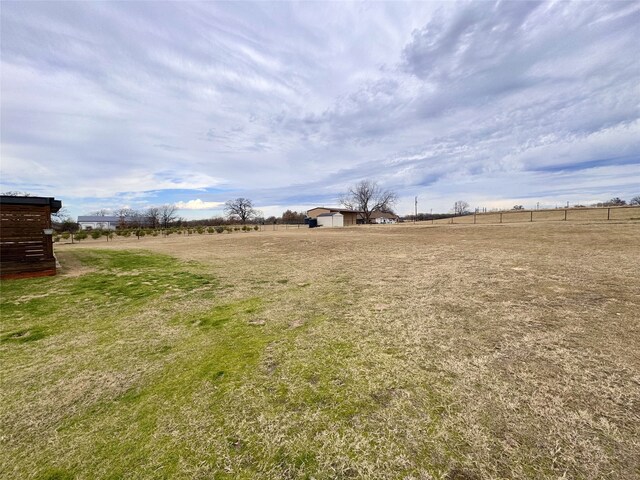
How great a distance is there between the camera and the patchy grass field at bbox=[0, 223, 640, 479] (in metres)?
1.94

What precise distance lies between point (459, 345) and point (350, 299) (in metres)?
2.43

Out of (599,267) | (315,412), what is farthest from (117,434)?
(599,267)

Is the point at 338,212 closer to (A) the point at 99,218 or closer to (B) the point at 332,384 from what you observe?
(B) the point at 332,384

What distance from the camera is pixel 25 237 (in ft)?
26.7

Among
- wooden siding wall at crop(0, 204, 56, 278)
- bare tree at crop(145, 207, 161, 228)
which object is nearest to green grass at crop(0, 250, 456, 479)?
wooden siding wall at crop(0, 204, 56, 278)

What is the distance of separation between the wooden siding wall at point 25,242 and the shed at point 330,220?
148ft

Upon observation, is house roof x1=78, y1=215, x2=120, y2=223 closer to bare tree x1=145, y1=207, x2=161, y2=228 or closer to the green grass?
bare tree x1=145, y1=207, x2=161, y2=228

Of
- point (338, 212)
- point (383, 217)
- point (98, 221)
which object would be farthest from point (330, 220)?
point (98, 221)

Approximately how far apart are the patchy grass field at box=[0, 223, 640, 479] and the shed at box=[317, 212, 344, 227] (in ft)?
152

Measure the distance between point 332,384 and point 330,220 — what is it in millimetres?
49885

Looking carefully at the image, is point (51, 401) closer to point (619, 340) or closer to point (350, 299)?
point (350, 299)

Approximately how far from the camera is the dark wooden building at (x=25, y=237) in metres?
7.78

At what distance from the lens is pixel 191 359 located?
3438 mm

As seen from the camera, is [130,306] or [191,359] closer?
[191,359]
